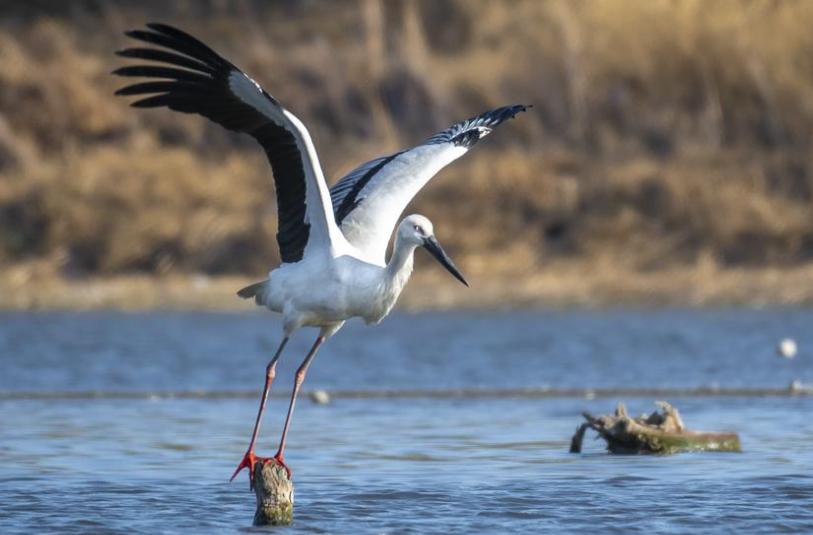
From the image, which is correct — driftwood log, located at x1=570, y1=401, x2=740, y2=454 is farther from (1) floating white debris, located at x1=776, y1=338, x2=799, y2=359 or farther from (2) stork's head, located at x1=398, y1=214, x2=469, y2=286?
(1) floating white debris, located at x1=776, y1=338, x2=799, y2=359

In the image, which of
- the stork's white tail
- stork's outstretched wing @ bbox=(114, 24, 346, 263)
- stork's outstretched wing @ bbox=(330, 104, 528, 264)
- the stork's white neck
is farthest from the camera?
stork's outstretched wing @ bbox=(330, 104, 528, 264)

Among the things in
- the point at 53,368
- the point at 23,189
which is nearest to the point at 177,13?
the point at 23,189

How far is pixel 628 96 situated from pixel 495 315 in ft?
16.5

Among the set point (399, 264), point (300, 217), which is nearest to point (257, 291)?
point (300, 217)

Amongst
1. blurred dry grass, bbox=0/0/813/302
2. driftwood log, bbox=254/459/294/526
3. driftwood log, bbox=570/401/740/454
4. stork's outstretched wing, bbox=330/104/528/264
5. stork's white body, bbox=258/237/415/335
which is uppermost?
blurred dry grass, bbox=0/0/813/302

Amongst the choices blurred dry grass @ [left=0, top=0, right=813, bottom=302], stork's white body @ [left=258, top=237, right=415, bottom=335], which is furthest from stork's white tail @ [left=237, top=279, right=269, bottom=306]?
blurred dry grass @ [left=0, top=0, right=813, bottom=302]

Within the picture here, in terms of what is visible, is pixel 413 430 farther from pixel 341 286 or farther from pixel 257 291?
pixel 341 286

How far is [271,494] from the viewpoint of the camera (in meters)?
8.46

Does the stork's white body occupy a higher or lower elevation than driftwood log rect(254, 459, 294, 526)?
higher

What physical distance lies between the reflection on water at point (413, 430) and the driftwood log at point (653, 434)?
9 cm

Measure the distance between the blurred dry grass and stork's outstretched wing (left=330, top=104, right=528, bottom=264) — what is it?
9.85 metres

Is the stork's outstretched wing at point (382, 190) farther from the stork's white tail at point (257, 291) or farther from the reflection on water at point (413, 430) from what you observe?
the reflection on water at point (413, 430)

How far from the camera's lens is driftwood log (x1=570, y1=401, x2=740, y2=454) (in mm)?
10258

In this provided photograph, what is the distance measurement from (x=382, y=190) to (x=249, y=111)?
1300 millimetres
